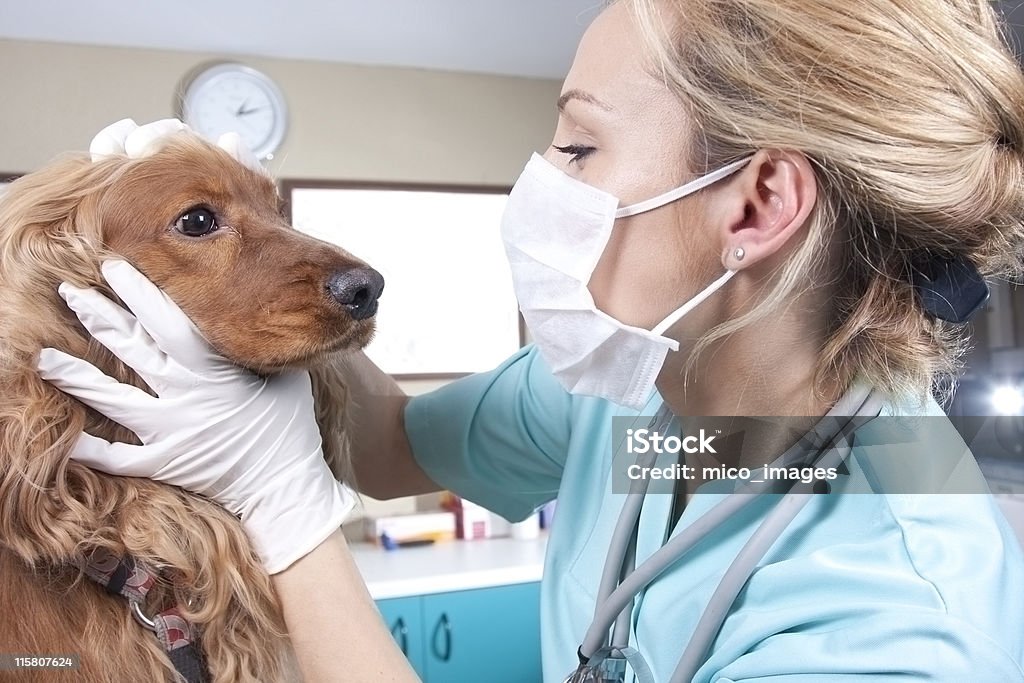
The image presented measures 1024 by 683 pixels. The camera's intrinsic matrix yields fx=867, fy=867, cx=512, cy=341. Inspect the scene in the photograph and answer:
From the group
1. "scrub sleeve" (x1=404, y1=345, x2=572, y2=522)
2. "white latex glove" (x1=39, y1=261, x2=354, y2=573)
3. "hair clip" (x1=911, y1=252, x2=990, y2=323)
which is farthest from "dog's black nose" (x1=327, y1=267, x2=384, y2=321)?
"hair clip" (x1=911, y1=252, x2=990, y2=323)

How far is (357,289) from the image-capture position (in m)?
0.94

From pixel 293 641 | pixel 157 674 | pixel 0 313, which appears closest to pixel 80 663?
pixel 157 674

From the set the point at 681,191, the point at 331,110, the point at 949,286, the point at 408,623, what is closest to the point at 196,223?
the point at 681,191

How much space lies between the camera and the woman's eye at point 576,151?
0.92 metres

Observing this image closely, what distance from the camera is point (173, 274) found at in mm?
939

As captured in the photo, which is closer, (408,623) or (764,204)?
(764,204)

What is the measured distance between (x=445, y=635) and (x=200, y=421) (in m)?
1.67

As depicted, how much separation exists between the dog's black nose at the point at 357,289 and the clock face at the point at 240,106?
6.60ft

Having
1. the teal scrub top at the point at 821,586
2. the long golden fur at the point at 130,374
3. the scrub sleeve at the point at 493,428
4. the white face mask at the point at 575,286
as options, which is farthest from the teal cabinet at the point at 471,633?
the white face mask at the point at 575,286

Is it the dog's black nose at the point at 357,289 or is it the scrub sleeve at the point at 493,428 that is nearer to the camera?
the dog's black nose at the point at 357,289

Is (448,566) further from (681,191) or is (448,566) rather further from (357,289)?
(681,191)

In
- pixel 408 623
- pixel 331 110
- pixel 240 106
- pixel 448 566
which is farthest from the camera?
pixel 331 110

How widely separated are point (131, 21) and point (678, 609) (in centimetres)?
245

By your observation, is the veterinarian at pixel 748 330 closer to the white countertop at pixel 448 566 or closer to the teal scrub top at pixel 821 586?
the teal scrub top at pixel 821 586
